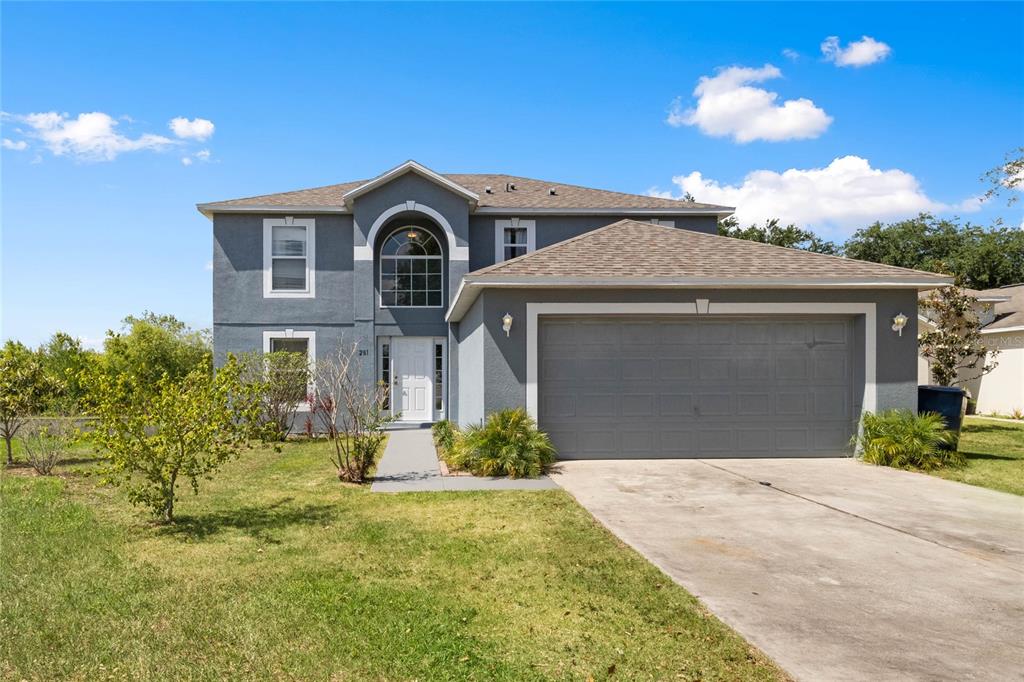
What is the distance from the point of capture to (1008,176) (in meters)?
17.5

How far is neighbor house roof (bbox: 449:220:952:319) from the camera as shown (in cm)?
1100

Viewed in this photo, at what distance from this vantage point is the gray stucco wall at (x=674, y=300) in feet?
36.1

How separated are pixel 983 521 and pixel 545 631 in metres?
5.79

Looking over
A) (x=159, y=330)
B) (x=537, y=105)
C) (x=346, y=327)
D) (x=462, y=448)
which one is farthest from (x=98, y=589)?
(x=159, y=330)

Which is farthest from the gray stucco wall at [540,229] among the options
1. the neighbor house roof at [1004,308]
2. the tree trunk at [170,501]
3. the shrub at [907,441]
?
the tree trunk at [170,501]

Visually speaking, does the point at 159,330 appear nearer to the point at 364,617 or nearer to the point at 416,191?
the point at 416,191

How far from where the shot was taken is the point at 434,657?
12.3ft

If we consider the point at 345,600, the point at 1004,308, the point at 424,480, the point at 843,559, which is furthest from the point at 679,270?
the point at 1004,308

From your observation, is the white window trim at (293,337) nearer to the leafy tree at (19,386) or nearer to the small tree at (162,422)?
the leafy tree at (19,386)

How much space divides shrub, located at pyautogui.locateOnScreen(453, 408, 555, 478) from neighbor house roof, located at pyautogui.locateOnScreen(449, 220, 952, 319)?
2280 mm

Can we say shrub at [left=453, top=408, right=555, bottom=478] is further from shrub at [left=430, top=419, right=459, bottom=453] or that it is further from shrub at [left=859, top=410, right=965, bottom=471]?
shrub at [left=859, top=410, right=965, bottom=471]

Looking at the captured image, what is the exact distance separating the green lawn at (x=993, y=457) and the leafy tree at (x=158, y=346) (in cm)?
2154

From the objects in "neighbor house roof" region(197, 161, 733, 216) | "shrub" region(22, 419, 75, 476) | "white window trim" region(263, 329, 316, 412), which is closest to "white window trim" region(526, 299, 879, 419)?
"neighbor house roof" region(197, 161, 733, 216)

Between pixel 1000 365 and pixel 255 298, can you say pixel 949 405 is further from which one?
pixel 255 298
